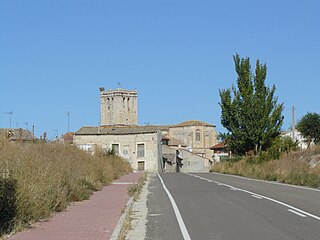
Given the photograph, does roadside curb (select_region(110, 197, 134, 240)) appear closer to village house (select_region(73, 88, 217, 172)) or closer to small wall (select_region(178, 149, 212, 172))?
village house (select_region(73, 88, 217, 172))

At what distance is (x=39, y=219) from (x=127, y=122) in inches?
4402

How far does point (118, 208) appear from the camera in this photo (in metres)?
18.2

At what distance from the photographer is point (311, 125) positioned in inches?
2493

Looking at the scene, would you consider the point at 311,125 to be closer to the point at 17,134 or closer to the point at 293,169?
the point at 293,169

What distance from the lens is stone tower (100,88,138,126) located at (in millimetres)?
124125

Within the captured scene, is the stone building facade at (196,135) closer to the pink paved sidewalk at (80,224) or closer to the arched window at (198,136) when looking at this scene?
the arched window at (198,136)

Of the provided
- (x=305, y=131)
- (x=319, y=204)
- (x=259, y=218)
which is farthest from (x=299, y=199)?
(x=305, y=131)

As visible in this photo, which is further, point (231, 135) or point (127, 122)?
point (127, 122)

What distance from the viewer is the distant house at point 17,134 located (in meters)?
A: 17.9

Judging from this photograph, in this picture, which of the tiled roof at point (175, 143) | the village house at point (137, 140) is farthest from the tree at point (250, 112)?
the tiled roof at point (175, 143)

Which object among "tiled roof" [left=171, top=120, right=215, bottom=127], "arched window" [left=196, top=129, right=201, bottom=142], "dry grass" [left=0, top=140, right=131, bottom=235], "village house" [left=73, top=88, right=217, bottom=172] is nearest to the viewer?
"dry grass" [left=0, top=140, right=131, bottom=235]

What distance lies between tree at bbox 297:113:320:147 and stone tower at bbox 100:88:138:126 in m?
64.6

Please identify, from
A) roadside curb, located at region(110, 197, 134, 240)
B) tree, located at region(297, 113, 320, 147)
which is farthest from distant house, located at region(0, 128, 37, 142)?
tree, located at region(297, 113, 320, 147)

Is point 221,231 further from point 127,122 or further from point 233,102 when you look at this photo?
point 127,122
